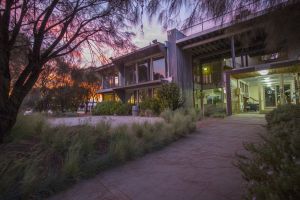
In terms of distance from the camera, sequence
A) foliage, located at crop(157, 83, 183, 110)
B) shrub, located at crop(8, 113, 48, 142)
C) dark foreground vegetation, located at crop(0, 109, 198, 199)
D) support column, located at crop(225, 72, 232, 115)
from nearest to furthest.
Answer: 1. dark foreground vegetation, located at crop(0, 109, 198, 199)
2. shrub, located at crop(8, 113, 48, 142)
3. support column, located at crop(225, 72, 232, 115)
4. foliage, located at crop(157, 83, 183, 110)

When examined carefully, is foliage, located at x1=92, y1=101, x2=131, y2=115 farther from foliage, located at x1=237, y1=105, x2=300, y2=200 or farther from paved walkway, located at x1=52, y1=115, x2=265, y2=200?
foliage, located at x1=237, y1=105, x2=300, y2=200

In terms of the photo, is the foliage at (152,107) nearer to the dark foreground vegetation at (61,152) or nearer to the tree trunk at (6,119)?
the dark foreground vegetation at (61,152)

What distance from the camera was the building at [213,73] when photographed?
13242 mm

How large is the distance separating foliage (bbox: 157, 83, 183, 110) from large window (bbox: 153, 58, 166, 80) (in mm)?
3168

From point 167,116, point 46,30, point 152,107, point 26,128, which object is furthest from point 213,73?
point 26,128

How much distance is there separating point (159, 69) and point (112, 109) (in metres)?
5.61

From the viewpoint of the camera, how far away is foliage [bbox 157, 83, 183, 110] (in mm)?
14680

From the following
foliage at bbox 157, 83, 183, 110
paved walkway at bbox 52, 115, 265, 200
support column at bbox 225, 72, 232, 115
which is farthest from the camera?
foliage at bbox 157, 83, 183, 110

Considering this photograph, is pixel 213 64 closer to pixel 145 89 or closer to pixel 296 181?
pixel 145 89

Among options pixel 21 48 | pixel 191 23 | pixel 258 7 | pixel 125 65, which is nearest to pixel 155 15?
pixel 191 23

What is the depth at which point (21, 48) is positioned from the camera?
615 cm

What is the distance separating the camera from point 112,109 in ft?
63.6

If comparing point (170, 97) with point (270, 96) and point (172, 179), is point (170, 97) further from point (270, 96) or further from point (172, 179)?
point (172, 179)

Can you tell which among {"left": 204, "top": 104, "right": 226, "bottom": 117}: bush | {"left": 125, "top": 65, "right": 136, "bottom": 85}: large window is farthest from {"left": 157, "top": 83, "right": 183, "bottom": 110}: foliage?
{"left": 125, "top": 65, "right": 136, "bottom": 85}: large window
